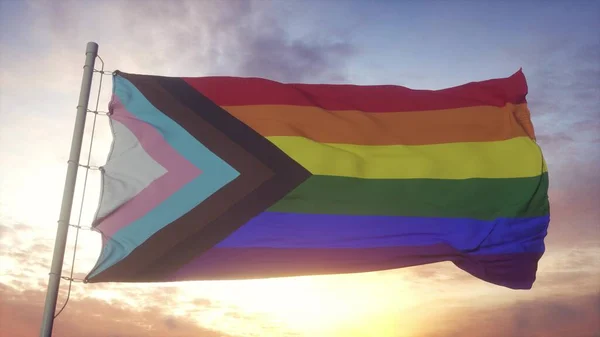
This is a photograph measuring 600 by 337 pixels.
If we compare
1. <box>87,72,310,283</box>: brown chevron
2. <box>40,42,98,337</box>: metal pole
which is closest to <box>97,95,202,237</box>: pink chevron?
<box>87,72,310,283</box>: brown chevron

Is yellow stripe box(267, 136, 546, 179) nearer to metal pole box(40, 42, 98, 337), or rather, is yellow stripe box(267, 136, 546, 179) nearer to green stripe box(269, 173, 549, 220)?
green stripe box(269, 173, 549, 220)

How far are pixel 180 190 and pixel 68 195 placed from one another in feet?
4.91

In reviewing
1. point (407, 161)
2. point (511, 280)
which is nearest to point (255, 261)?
point (407, 161)

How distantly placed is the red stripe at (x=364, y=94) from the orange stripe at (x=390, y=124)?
0.10 m

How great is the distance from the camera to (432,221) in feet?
29.2

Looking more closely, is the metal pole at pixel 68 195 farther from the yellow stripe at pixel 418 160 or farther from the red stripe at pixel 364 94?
the yellow stripe at pixel 418 160

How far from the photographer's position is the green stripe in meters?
8.93

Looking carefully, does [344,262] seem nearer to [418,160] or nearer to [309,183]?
[309,183]

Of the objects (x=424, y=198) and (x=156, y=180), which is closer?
(x=156, y=180)

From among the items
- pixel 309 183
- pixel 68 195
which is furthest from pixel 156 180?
pixel 309 183

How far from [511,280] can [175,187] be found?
15.7 feet

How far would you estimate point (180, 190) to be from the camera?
8492mm

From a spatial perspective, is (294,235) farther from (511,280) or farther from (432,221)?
(511,280)

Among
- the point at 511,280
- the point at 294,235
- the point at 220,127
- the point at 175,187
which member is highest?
the point at 220,127
